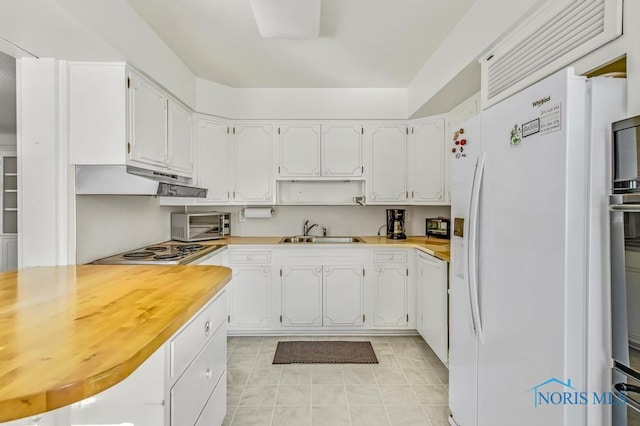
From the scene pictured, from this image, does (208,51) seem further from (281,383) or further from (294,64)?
(281,383)

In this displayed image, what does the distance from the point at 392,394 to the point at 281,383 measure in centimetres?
80

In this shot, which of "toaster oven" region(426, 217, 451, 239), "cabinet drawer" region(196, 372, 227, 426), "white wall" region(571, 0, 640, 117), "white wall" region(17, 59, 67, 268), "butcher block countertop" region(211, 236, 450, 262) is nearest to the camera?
"white wall" region(571, 0, 640, 117)

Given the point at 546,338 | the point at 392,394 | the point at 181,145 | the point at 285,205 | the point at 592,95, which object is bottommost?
the point at 392,394


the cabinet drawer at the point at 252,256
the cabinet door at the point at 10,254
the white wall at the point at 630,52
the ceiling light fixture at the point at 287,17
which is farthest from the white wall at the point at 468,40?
the cabinet door at the point at 10,254

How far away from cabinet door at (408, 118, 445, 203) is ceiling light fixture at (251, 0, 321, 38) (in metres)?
1.65

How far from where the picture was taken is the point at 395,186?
337 cm

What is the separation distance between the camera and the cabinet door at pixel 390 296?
3109 mm

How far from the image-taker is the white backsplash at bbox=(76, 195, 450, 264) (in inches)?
80.7

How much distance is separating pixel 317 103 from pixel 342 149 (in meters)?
0.56

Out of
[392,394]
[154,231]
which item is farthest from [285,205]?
[392,394]

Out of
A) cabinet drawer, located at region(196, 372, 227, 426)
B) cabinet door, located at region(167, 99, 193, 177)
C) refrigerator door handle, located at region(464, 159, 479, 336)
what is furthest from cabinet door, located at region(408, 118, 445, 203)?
cabinet drawer, located at region(196, 372, 227, 426)

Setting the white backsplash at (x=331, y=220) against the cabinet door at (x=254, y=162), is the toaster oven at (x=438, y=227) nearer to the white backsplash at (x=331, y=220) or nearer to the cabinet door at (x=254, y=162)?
the white backsplash at (x=331, y=220)

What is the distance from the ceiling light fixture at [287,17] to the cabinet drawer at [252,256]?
6.24 ft

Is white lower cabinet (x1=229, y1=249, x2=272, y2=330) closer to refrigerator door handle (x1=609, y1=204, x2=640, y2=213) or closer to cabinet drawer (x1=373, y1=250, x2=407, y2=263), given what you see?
cabinet drawer (x1=373, y1=250, x2=407, y2=263)
